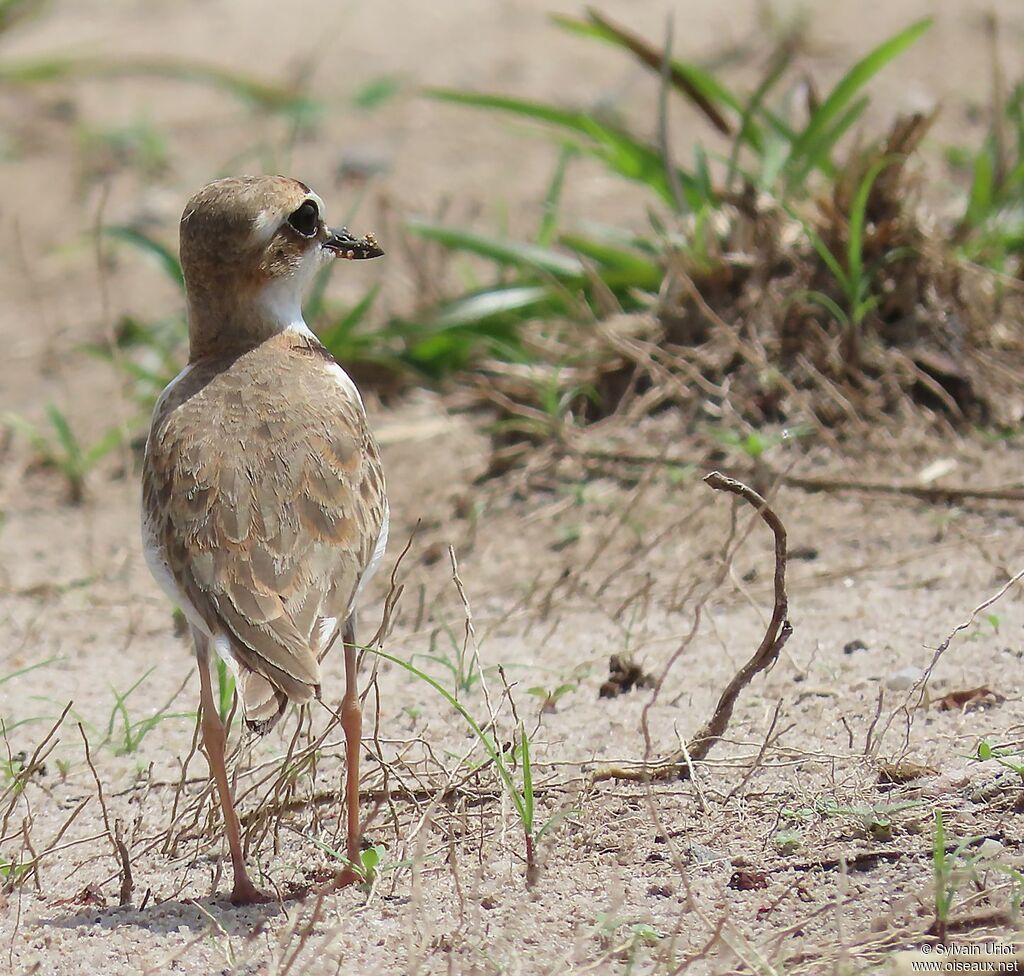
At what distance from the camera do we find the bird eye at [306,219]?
4391 mm

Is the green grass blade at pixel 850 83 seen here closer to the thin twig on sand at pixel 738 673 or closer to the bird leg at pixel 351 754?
the thin twig on sand at pixel 738 673

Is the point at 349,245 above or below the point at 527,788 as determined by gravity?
above

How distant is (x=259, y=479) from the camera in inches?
145

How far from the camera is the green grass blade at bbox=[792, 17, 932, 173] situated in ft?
19.8

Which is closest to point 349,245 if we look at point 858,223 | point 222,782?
point 222,782

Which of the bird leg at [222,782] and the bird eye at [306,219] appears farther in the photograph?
the bird eye at [306,219]

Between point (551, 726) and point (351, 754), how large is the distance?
694mm

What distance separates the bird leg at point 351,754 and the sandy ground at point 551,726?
0.18 feet

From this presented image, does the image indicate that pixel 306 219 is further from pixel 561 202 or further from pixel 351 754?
pixel 561 202

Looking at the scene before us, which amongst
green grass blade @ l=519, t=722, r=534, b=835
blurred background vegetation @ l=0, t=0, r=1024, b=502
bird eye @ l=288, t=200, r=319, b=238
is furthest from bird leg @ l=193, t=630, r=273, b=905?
blurred background vegetation @ l=0, t=0, r=1024, b=502

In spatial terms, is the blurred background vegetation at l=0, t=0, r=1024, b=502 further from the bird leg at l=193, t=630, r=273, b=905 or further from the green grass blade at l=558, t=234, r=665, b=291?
the bird leg at l=193, t=630, r=273, b=905

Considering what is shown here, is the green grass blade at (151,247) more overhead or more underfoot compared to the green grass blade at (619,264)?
more overhead

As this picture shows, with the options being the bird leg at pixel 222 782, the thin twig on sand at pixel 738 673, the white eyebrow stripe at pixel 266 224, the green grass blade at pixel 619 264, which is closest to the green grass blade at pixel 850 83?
the green grass blade at pixel 619 264

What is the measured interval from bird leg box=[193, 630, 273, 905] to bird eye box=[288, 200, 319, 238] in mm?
1292
